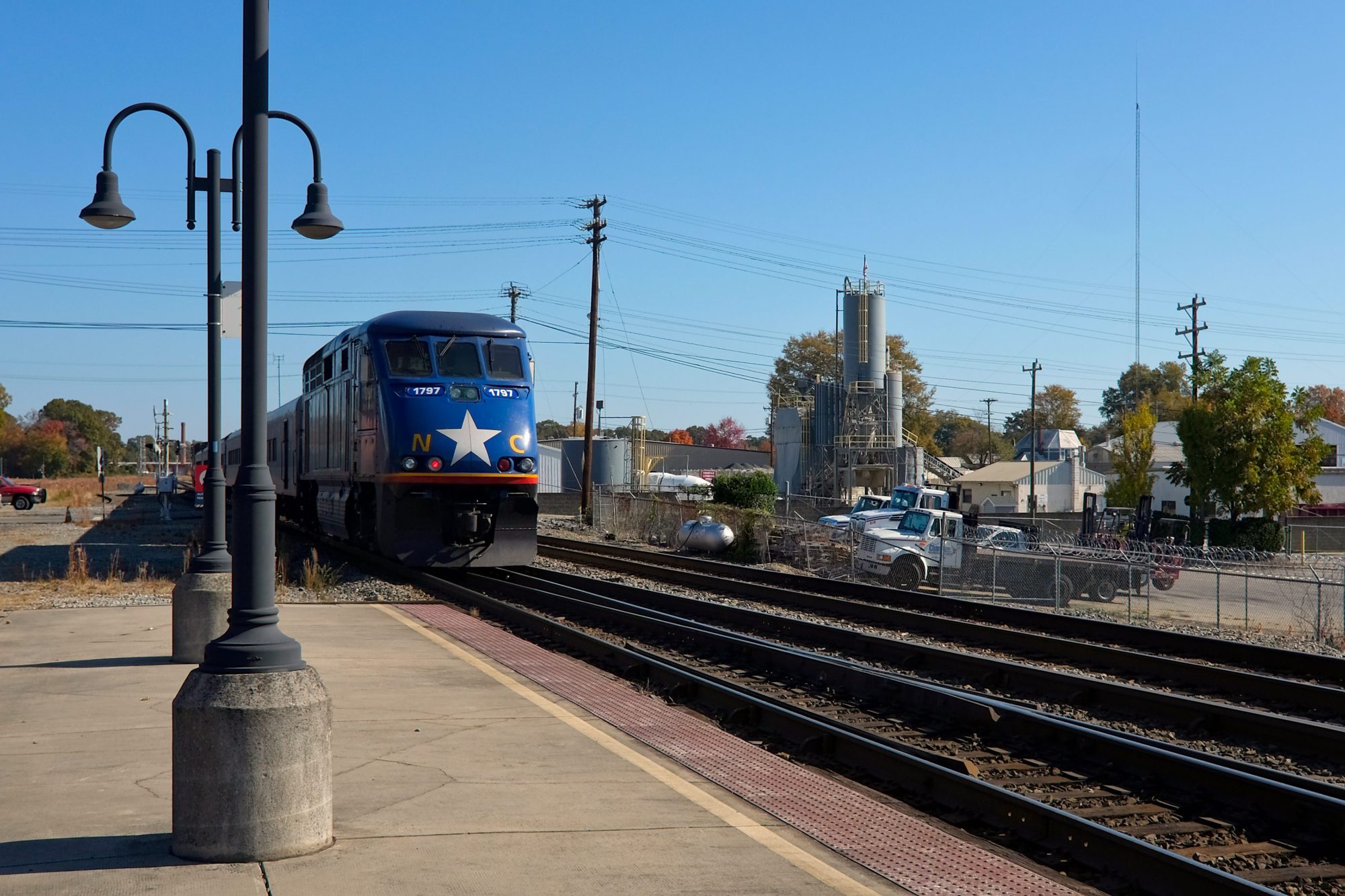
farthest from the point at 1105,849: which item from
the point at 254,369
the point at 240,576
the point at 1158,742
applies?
the point at 254,369

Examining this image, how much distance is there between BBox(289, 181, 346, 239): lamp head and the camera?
8.80 meters

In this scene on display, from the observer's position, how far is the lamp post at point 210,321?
29.7 ft

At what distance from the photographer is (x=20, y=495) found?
2333 inches

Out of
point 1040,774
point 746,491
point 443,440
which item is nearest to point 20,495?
point 746,491

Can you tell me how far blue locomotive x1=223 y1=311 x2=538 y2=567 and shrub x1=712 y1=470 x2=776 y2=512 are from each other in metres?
23.5

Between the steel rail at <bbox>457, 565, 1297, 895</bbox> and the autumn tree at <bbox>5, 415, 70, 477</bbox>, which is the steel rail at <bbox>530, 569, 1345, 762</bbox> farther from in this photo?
the autumn tree at <bbox>5, 415, 70, 477</bbox>

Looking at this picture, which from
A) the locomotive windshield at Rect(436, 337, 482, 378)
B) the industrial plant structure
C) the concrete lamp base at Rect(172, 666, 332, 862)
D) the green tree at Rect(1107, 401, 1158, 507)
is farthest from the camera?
the industrial plant structure

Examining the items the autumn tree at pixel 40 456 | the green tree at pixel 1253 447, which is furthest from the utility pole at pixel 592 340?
the autumn tree at pixel 40 456

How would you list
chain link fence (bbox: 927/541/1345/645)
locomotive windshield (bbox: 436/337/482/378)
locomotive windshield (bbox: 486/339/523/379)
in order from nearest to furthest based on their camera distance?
chain link fence (bbox: 927/541/1345/645)
locomotive windshield (bbox: 436/337/482/378)
locomotive windshield (bbox: 486/339/523/379)

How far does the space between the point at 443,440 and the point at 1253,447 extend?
30.7 meters

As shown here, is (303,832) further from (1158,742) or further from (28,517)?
(28,517)

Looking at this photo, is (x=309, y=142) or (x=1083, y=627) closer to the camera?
(x=309, y=142)

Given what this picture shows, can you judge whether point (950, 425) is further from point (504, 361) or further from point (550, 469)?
point (504, 361)

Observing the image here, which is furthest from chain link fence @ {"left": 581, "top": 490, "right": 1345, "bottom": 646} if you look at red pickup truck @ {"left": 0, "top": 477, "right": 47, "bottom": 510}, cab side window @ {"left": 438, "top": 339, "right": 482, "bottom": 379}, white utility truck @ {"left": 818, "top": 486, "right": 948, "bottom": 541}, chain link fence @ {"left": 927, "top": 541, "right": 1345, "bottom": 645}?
red pickup truck @ {"left": 0, "top": 477, "right": 47, "bottom": 510}
